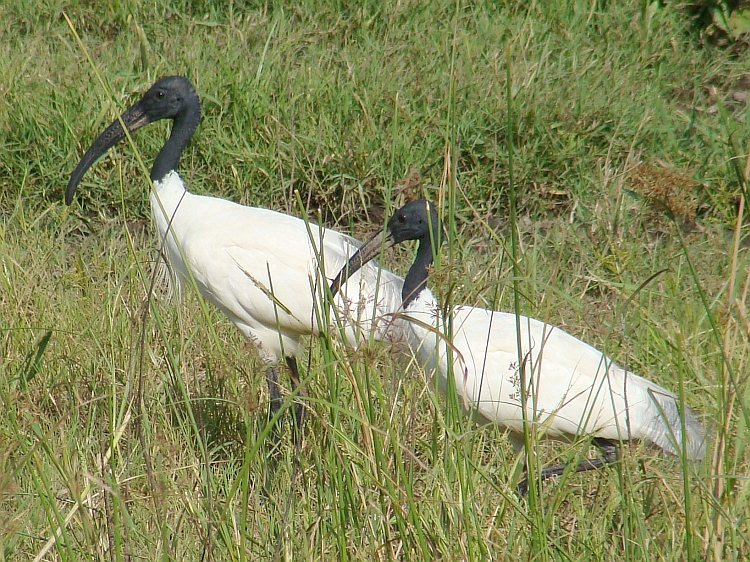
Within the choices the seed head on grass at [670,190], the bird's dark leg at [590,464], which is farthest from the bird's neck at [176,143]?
the seed head on grass at [670,190]

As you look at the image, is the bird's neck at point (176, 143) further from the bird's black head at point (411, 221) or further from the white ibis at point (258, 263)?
the bird's black head at point (411, 221)

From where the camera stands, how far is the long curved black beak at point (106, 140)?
13.6ft

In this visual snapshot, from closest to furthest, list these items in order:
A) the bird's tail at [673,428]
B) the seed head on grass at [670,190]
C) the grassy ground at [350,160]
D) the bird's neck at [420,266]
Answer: the seed head on grass at [670,190] < the bird's tail at [673,428] < the grassy ground at [350,160] < the bird's neck at [420,266]

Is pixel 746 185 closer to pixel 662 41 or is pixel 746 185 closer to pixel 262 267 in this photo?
pixel 262 267

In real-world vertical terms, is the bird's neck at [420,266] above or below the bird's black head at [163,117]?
below

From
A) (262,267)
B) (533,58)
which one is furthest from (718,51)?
(262,267)

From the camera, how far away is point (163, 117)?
4.25 meters

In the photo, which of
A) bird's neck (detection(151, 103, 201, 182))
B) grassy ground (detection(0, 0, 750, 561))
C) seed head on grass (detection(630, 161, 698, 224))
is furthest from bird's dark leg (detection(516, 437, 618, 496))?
bird's neck (detection(151, 103, 201, 182))

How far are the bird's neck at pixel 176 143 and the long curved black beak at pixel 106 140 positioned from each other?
0.12 metres

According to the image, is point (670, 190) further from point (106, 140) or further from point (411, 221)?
point (106, 140)

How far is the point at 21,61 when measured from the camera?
17.0 ft

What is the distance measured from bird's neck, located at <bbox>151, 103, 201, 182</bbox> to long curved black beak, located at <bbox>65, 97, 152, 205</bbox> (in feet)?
0.40

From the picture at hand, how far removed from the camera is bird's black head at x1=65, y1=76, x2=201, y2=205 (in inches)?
164

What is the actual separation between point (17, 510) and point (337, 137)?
2.56 m
